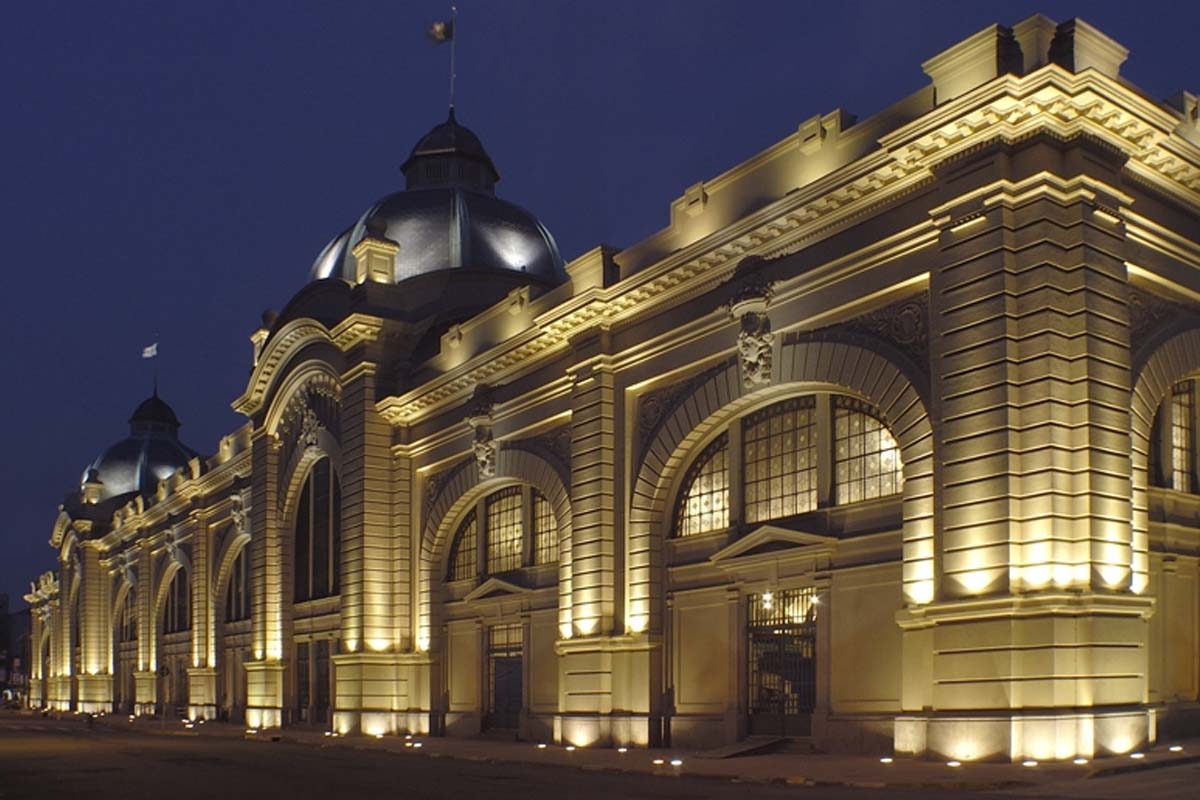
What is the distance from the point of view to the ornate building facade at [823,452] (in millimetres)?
21922

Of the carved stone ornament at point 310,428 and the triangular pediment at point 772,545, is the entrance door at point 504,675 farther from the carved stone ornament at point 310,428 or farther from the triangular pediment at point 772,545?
the carved stone ornament at point 310,428

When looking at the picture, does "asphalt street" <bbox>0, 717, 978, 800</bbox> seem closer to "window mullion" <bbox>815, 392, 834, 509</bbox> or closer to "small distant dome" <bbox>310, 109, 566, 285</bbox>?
"window mullion" <bbox>815, 392, 834, 509</bbox>

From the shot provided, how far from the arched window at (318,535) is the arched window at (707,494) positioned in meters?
18.8

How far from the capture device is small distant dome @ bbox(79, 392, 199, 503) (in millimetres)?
97312

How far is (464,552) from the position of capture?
42.8 meters

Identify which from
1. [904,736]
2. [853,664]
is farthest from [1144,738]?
[853,664]

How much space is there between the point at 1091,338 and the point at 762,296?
794 centimetres

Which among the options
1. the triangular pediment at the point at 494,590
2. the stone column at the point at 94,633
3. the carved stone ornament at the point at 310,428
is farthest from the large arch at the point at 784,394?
the stone column at the point at 94,633

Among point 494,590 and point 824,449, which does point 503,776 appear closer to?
point 824,449

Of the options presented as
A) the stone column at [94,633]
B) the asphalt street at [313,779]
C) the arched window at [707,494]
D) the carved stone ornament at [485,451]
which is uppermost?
the carved stone ornament at [485,451]

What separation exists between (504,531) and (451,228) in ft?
57.1

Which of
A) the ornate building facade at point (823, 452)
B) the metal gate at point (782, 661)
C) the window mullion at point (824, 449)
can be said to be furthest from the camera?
the metal gate at point (782, 661)

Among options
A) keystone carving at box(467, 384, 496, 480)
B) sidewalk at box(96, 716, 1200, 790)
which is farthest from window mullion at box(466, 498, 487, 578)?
sidewalk at box(96, 716, 1200, 790)

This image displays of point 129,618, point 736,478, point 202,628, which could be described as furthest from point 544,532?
point 129,618
